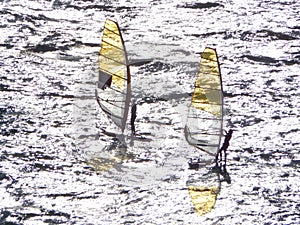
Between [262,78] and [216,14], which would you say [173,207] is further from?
[216,14]

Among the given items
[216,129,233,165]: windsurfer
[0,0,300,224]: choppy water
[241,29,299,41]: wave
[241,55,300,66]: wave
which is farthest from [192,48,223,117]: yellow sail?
[241,29,299,41]: wave

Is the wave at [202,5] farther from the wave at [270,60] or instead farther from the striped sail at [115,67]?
the striped sail at [115,67]

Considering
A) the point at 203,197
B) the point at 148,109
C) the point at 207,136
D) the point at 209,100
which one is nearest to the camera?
the point at 203,197

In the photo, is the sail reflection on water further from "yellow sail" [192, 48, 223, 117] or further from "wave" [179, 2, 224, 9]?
"wave" [179, 2, 224, 9]

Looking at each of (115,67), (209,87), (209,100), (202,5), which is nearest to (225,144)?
(209,100)

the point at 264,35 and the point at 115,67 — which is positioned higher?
the point at 115,67

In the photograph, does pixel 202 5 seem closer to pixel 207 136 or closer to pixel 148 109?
pixel 148 109
